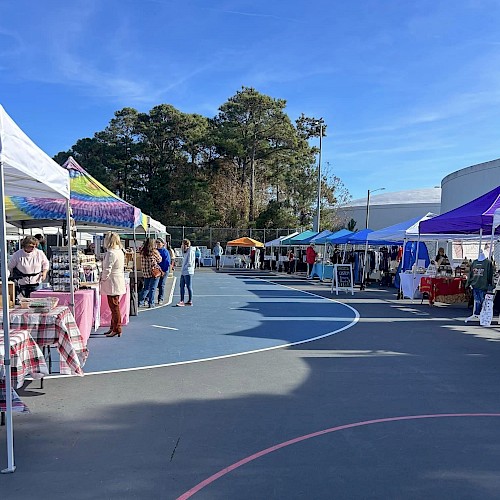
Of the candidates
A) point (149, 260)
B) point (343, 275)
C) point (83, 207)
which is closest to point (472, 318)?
point (343, 275)

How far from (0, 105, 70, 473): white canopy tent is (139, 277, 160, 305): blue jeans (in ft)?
21.4

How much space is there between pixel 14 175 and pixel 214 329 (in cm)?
560

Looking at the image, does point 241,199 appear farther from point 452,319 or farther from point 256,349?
point 256,349

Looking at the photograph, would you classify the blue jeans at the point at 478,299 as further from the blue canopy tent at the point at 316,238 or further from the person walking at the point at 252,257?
the person walking at the point at 252,257

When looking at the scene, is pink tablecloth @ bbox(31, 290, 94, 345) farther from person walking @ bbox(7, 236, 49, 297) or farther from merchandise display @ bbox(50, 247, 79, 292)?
person walking @ bbox(7, 236, 49, 297)

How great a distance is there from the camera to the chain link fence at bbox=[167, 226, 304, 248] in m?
37.9

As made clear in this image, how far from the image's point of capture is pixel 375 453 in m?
4.24

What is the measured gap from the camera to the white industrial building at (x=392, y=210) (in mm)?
57062

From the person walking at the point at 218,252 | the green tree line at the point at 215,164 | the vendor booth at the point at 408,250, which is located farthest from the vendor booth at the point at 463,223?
the green tree line at the point at 215,164

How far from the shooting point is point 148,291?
13.2 m

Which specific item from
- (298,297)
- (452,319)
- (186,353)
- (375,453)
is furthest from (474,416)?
(298,297)

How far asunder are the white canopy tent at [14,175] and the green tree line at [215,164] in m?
37.7

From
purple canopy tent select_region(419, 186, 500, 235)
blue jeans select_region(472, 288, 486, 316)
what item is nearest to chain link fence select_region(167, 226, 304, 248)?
purple canopy tent select_region(419, 186, 500, 235)

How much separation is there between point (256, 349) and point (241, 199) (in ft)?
127
